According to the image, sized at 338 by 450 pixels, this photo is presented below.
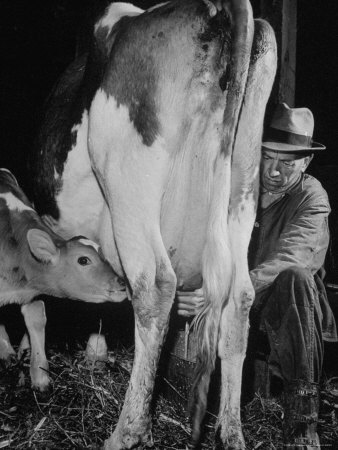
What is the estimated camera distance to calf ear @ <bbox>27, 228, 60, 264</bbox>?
11.2ft

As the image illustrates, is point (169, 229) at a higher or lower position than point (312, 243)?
higher

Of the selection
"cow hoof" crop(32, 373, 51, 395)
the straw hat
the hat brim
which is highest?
the straw hat

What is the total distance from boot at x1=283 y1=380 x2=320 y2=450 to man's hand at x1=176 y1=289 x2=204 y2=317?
761 millimetres

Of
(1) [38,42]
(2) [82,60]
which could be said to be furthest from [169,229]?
(1) [38,42]

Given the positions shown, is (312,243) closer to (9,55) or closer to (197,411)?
(197,411)

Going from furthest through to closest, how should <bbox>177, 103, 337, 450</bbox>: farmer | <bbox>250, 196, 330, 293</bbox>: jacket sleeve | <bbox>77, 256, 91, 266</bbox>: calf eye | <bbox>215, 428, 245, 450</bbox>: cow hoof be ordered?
<bbox>77, 256, 91, 266</bbox>: calf eye < <bbox>250, 196, 330, 293</bbox>: jacket sleeve < <bbox>177, 103, 337, 450</bbox>: farmer < <bbox>215, 428, 245, 450</bbox>: cow hoof

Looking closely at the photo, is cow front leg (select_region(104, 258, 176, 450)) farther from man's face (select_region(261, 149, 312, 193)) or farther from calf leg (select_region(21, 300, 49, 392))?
man's face (select_region(261, 149, 312, 193))

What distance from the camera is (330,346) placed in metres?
4.36

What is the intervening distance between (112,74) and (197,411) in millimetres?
1861

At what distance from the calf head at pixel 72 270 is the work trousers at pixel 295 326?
3.67 feet

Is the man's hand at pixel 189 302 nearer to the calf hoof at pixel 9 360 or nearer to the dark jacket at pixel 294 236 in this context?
the dark jacket at pixel 294 236

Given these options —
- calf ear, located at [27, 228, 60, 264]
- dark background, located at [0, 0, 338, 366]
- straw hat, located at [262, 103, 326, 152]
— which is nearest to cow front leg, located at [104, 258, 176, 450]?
calf ear, located at [27, 228, 60, 264]

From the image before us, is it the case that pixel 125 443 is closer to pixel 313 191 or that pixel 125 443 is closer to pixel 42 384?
pixel 42 384

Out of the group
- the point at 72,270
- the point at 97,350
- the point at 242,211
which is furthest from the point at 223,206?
the point at 97,350
